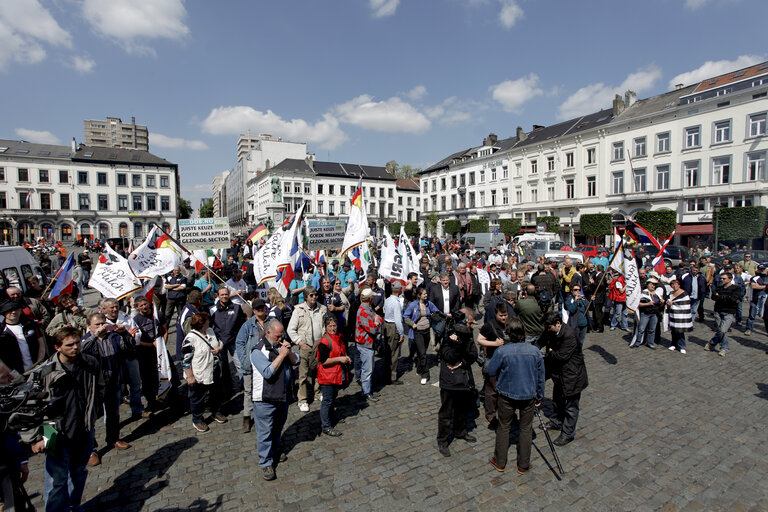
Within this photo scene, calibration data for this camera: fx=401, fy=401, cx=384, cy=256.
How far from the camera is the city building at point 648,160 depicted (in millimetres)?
32312

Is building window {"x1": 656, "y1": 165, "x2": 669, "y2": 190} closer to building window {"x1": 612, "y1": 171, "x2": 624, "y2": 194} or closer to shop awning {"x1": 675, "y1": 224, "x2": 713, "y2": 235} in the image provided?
building window {"x1": 612, "y1": 171, "x2": 624, "y2": 194}

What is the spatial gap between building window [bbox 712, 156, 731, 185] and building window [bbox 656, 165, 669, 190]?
11.6 feet

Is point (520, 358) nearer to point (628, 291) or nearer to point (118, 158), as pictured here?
point (628, 291)

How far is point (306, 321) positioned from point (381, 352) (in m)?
3.26

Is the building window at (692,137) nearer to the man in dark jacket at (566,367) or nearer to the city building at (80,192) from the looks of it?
the man in dark jacket at (566,367)

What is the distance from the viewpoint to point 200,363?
5.73m

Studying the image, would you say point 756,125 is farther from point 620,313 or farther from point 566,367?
point 566,367

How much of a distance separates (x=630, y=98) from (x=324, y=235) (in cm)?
4313

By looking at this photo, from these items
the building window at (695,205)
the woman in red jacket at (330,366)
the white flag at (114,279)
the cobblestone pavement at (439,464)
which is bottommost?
the cobblestone pavement at (439,464)

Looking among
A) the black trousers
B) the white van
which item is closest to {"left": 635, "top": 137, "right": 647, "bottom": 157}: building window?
the black trousers

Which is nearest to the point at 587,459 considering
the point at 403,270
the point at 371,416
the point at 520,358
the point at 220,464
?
the point at 520,358

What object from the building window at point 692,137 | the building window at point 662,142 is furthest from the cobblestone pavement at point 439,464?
the building window at point 662,142

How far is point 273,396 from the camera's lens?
187 inches

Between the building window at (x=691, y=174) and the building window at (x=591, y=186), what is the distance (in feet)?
26.2
